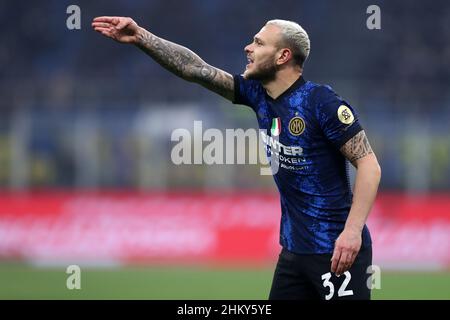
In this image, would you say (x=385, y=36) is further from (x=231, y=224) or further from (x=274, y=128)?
(x=274, y=128)

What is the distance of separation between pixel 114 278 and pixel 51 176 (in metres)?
3.50

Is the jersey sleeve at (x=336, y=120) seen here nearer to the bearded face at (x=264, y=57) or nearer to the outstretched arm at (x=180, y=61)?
the bearded face at (x=264, y=57)

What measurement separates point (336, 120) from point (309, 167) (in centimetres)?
35

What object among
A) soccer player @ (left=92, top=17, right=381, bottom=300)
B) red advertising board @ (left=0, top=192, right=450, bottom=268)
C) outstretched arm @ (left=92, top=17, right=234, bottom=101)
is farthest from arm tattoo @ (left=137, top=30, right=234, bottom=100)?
red advertising board @ (left=0, top=192, right=450, bottom=268)

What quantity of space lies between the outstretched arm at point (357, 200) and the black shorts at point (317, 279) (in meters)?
0.20

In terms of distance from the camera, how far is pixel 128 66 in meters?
21.3

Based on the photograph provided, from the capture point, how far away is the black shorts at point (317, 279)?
559 centimetres

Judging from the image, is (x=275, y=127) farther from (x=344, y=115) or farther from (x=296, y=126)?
(x=344, y=115)

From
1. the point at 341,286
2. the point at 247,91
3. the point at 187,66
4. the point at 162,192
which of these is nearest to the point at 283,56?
the point at 247,91

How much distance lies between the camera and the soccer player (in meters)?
5.50

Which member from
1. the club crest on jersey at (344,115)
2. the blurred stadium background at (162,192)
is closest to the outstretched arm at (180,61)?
the club crest on jersey at (344,115)

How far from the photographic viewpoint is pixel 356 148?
18.1ft

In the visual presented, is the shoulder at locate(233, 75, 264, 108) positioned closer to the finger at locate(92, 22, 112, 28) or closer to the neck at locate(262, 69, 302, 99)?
the neck at locate(262, 69, 302, 99)
